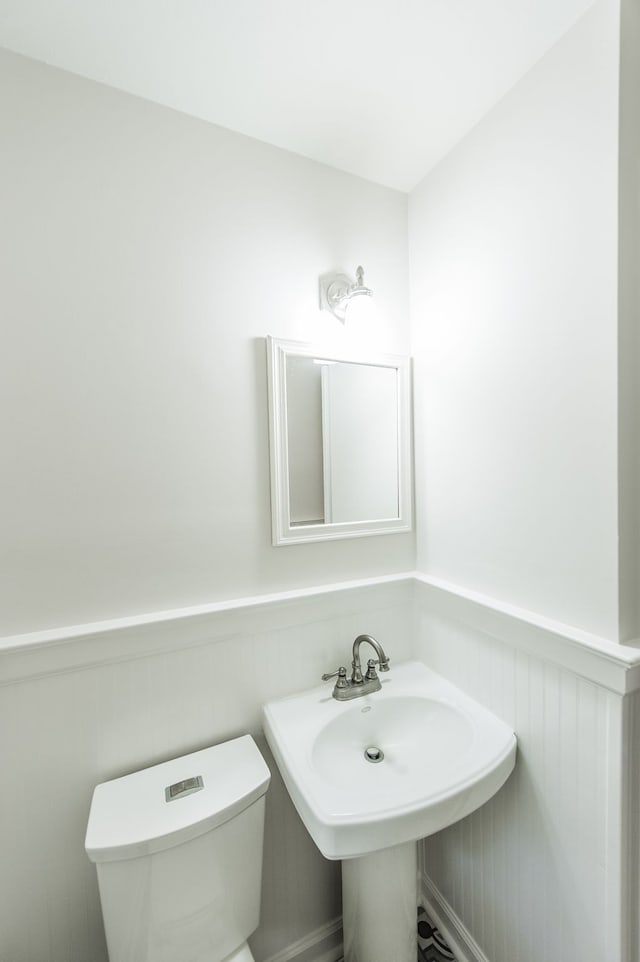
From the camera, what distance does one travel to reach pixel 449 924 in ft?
4.07

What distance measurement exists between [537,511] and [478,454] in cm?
24

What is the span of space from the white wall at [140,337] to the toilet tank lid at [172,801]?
0.41m

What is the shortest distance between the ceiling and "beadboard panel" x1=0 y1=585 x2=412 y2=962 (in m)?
1.38

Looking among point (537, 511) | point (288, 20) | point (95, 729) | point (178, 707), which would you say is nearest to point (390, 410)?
point (537, 511)

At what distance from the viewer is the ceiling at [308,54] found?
84 cm

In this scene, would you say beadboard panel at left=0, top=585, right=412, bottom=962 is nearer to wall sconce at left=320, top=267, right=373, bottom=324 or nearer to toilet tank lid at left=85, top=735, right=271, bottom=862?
toilet tank lid at left=85, top=735, right=271, bottom=862

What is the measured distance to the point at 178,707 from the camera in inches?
41.9

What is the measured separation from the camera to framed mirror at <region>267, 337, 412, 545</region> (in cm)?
118

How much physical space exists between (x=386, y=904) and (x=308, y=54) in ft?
6.93

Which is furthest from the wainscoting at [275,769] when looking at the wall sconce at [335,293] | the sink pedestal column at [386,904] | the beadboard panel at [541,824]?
the wall sconce at [335,293]

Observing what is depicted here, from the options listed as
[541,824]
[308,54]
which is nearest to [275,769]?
[541,824]

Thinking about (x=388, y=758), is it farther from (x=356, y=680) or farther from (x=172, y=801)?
(x=172, y=801)

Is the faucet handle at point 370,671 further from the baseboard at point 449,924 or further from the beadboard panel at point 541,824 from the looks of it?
the baseboard at point 449,924

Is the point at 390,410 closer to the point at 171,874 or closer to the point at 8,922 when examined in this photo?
the point at 171,874
